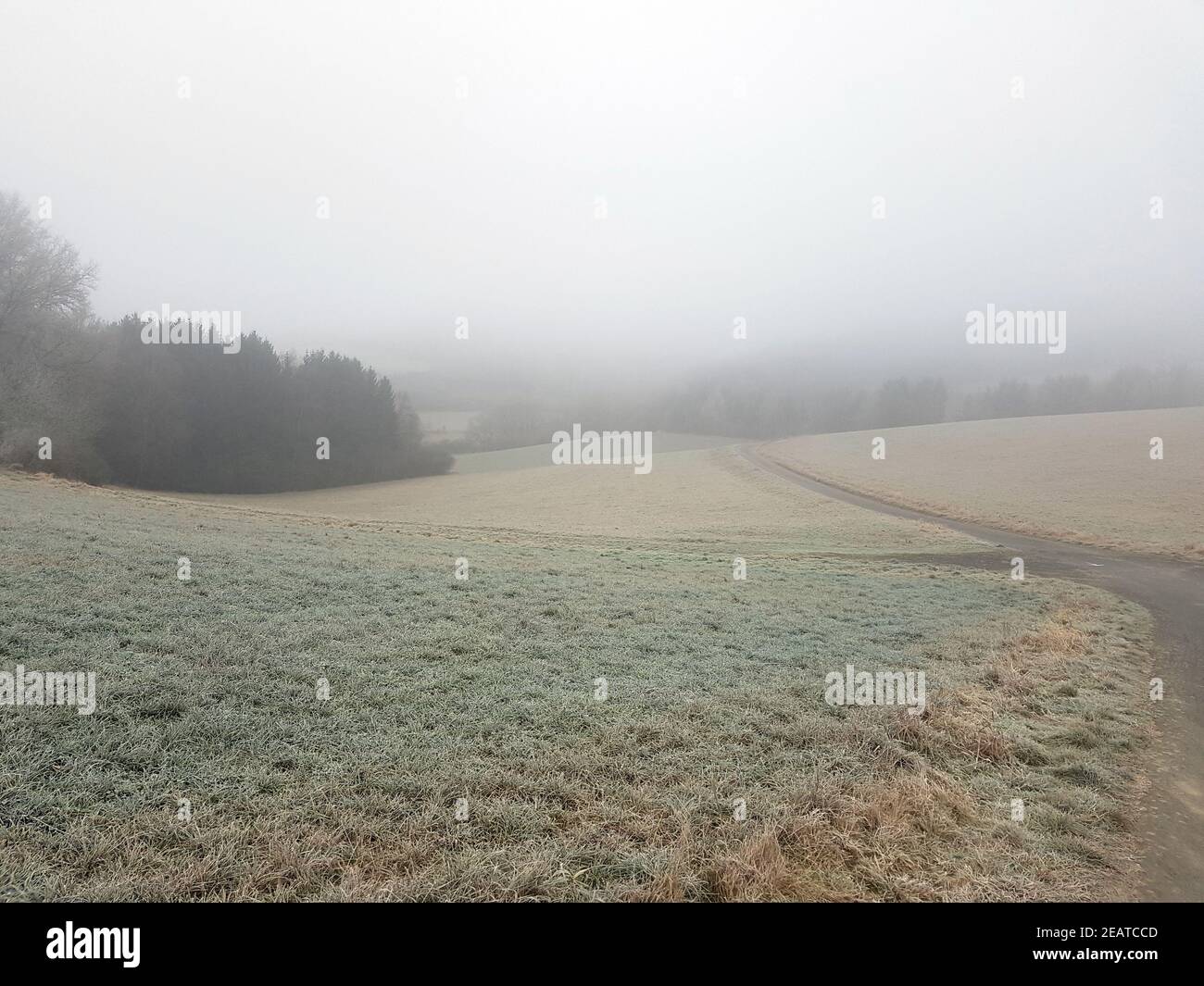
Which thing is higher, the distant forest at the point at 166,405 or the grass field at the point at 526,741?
the distant forest at the point at 166,405

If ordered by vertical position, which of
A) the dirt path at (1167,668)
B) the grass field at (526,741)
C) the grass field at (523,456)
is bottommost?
the dirt path at (1167,668)

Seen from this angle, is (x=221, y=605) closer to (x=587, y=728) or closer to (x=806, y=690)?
(x=587, y=728)

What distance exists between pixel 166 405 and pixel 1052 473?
257ft

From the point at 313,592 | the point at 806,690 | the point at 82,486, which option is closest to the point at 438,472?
the point at 82,486

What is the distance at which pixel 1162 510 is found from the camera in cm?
3356

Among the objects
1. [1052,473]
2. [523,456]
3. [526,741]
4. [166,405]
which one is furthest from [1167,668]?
[523,456]

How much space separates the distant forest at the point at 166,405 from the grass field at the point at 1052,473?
51.4m

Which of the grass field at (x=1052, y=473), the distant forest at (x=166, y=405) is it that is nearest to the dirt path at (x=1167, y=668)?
the grass field at (x=1052, y=473)

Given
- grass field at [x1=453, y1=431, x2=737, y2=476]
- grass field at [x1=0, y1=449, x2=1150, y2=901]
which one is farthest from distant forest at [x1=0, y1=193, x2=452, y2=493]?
grass field at [x1=0, y1=449, x2=1150, y2=901]

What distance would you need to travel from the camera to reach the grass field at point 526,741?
419 centimetres

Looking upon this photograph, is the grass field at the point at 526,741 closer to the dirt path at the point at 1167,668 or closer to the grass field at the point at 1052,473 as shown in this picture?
the dirt path at the point at 1167,668

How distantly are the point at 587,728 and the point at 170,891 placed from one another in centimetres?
397

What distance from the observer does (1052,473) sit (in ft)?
163

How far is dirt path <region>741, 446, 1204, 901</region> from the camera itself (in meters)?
5.00
